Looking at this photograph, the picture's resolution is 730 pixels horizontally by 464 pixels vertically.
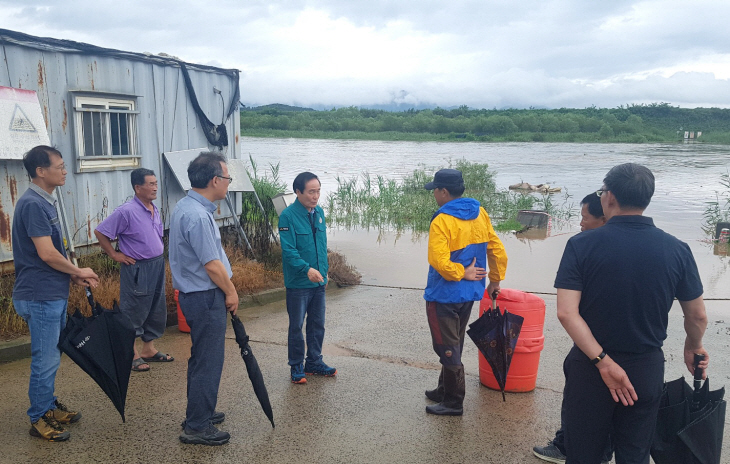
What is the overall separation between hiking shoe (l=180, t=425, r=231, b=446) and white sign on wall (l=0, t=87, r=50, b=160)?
12.2 feet

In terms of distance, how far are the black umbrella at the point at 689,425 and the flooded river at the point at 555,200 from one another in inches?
250

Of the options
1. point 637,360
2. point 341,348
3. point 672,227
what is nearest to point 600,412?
point 637,360

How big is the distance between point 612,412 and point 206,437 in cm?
234

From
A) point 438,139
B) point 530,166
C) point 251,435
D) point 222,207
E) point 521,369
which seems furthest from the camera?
point 438,139

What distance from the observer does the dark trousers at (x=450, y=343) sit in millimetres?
4242

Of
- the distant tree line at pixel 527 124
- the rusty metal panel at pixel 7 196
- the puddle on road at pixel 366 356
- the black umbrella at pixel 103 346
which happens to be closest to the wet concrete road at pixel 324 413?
the puddle on road at pixel 366 356

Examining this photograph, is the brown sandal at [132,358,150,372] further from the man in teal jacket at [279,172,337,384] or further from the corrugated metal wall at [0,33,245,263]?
the corrugated metal wall at [0,33,245,263]

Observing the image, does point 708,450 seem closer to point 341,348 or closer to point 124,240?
point 341,348

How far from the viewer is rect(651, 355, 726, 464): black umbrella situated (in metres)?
2.83

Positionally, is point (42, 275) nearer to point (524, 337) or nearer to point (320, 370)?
point (320, 370)

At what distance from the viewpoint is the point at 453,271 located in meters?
4.08

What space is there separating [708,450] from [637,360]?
575 millimetres

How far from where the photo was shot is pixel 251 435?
396 centimetres

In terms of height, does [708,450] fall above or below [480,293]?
below
